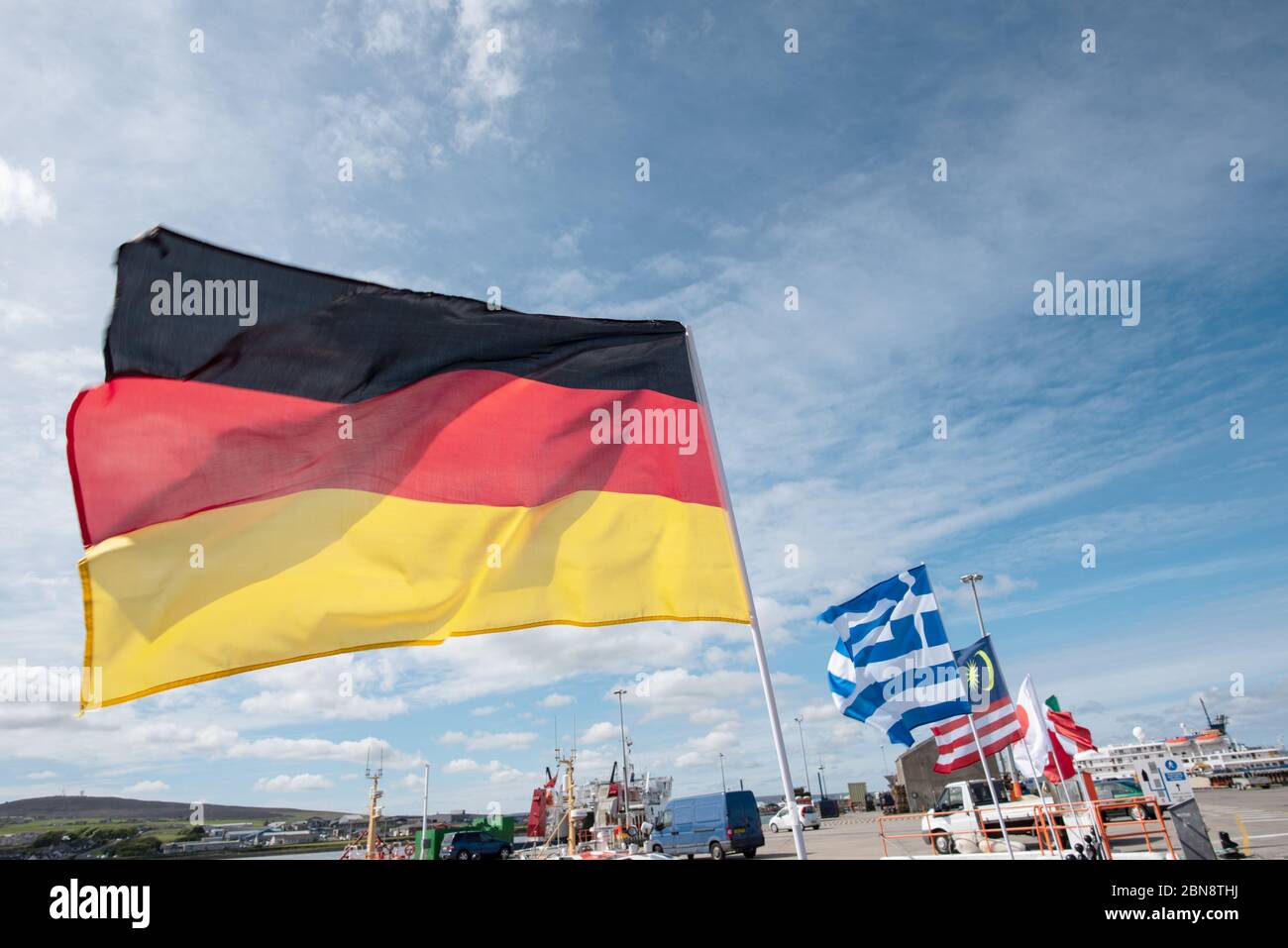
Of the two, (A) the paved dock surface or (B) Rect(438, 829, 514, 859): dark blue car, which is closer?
(A) the paved dock surface

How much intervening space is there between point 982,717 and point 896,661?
4.32m

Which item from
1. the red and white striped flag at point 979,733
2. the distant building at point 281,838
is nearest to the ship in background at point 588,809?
the red and white striped flag at point 979,733

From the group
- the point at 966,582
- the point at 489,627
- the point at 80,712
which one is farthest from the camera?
→ the point at 966,582

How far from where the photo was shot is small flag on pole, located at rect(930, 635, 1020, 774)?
658 inches

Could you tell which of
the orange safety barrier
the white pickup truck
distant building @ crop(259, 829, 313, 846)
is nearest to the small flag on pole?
the orange safety barrier

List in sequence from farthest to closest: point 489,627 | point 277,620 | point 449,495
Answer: point 449,495 < point 489,627 < point 277,620

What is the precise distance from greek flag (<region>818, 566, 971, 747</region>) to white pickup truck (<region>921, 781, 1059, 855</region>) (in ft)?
26.0

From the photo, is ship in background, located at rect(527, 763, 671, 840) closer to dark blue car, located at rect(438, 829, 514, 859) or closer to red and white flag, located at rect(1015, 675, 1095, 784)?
dark blue car, located at rect(438, 829, 514, 859)

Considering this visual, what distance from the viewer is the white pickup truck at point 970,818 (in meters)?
21.2

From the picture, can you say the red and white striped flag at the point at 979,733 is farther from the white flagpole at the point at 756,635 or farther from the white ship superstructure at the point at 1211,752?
the white ship superstructure at the point at 1211,752
